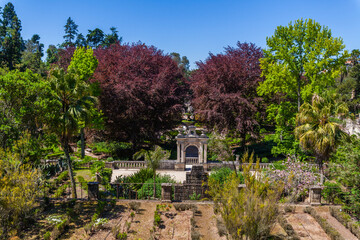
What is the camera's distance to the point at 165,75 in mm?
29422

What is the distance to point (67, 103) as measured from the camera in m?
15.9

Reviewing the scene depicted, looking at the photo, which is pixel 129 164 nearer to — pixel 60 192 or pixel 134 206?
pixel 60 192

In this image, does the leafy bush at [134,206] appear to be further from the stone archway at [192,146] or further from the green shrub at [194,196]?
the stone archway at [192,146]

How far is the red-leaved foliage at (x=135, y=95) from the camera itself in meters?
27.0

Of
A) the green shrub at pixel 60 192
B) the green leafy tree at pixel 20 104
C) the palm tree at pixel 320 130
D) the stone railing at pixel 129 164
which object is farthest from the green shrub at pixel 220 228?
the stone railing at pixel 129 164

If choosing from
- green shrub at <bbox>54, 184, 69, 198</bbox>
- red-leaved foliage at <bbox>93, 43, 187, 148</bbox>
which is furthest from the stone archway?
green shrub at <bbox>54, 184, 69, 198</bbox>

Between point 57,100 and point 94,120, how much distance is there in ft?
35.1

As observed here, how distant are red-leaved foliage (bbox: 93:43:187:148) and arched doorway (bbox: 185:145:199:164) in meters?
5.47

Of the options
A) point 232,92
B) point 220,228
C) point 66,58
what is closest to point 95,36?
point 66,58

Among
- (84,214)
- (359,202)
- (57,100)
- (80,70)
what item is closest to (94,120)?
(80,70)

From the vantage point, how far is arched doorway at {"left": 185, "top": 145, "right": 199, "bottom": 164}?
25.7 m

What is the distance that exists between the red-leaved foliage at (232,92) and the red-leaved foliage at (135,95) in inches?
163

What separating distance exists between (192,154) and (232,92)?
8.31m

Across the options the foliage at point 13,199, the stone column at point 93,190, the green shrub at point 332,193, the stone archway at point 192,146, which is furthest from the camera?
the stone archway at point 192,146
